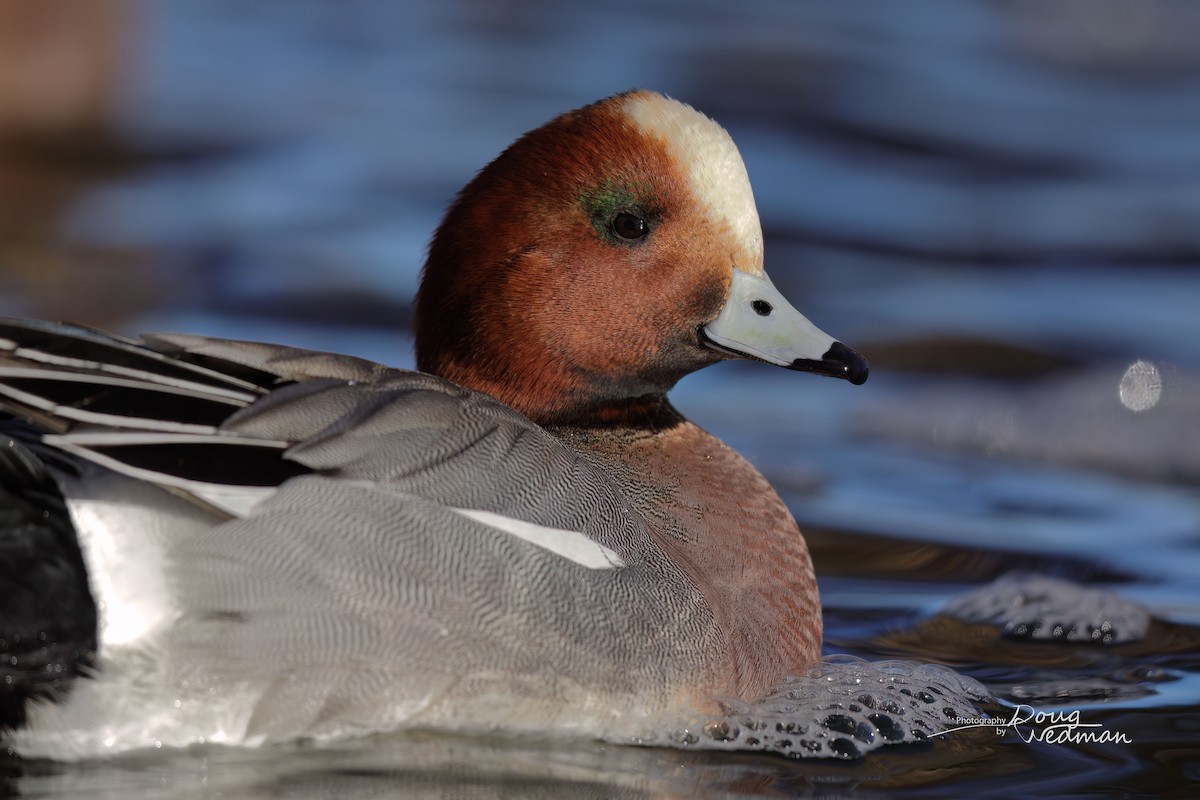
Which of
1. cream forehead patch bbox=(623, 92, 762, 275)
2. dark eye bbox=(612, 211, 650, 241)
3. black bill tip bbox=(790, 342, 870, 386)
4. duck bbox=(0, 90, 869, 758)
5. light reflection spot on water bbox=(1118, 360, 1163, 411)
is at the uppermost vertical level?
light reflection spot on water bbox=(1118, 360, 1163, 411)

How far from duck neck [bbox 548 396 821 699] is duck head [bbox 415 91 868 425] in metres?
0.18

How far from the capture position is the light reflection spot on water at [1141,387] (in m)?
6.03

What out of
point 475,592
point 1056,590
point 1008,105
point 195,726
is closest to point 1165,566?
point 1056,590

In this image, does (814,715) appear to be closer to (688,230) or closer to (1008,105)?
(688,230)

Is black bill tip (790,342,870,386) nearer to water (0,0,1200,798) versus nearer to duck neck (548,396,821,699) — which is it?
duck neck (548,396,821,699)

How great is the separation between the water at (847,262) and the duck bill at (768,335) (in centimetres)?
76

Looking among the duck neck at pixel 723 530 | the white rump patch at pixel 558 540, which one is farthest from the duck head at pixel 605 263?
the white rump patch at pixel 558 540

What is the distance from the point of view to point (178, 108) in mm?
8820

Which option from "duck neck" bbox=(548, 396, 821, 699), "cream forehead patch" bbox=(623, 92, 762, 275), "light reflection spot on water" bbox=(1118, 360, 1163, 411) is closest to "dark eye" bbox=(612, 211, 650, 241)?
"cream forehead patch" bbox=(623, 92, 762, 275)

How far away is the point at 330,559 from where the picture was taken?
9.71 ft

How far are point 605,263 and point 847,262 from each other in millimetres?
3839
